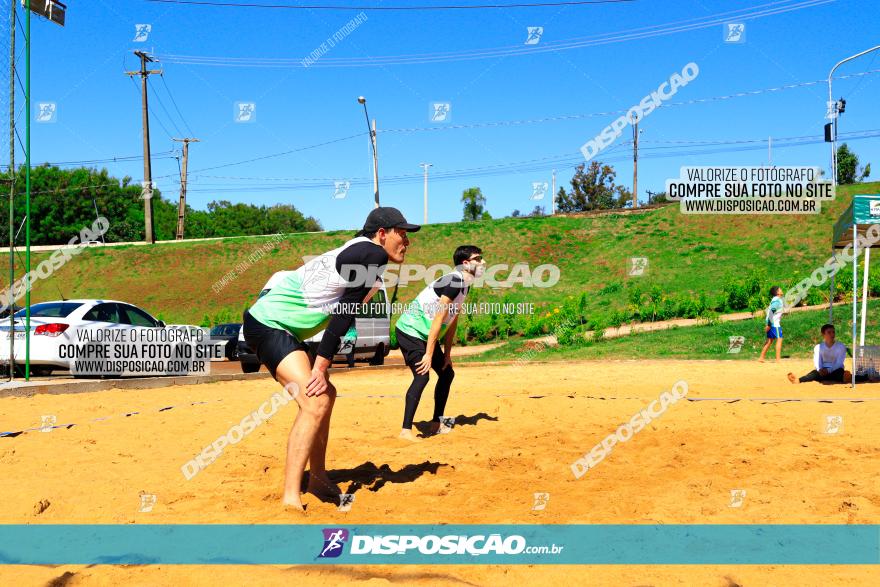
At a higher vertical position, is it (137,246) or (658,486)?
(137,246)

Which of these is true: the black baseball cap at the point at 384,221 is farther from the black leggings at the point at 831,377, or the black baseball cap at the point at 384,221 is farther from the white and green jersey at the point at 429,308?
the black leggings at the point at 831,377

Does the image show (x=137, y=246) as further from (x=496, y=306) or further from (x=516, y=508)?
(x=516, y=508)

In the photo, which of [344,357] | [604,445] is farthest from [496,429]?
[344,357]

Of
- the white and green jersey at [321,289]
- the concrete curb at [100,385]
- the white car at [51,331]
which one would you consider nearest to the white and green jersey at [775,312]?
the concrete curb at [100,385]

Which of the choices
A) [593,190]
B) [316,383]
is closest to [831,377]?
[316,383]

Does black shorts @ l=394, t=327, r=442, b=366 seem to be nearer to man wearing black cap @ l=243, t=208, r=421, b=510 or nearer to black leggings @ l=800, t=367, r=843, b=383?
man wearing black cap @ l=243, t=208, r=421, b=510

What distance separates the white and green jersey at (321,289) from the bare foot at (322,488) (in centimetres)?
108

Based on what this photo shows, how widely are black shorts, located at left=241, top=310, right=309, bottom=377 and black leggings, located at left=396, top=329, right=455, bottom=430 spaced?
264 cm

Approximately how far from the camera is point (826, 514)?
182 inches

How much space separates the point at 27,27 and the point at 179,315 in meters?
32.0

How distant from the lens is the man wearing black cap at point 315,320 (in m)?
4.84

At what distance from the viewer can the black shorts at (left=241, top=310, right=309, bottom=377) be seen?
497cm

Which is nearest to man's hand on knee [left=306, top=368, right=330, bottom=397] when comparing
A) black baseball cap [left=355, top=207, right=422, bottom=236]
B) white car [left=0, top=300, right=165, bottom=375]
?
black baseball cap [left=355, top=207, right=422, bottom=236]

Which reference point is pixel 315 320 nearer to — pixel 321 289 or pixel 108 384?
pixel 321 289
